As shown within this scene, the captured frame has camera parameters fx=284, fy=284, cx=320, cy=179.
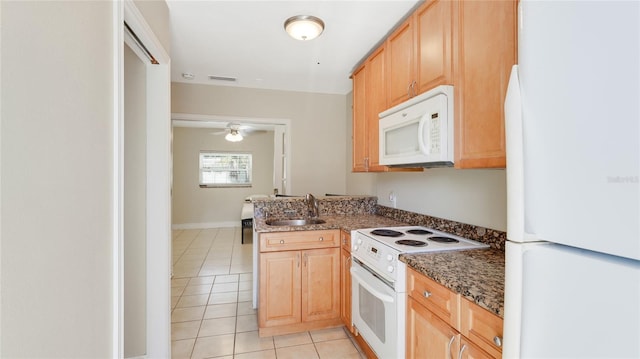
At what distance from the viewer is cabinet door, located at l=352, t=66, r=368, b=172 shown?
8.53 feet

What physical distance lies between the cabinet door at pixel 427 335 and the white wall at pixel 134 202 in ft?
5.55

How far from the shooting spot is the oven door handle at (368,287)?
5.24 ft

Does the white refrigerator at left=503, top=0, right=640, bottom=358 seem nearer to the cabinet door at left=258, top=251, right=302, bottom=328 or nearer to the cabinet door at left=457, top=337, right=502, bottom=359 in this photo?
the cabinet door at left=457, top=337, right=502, bottom=359

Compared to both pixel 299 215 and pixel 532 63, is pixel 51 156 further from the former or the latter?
pixel 299 215

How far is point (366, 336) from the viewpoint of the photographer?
1.93 m

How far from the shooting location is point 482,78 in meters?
1.35

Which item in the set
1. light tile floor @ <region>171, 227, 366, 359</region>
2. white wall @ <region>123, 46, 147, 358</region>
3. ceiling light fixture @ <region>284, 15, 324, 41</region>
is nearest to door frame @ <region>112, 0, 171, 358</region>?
white wall @ <region>123, 46, 147, 358</region>

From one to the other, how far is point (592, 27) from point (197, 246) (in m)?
5.59

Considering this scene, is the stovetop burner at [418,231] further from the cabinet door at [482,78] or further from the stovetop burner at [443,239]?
the cabinet door at [482,78]

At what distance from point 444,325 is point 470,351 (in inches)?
5.8

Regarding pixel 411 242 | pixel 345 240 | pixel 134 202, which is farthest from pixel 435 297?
pixel 134 202

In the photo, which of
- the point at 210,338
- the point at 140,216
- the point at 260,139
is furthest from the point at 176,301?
the point at 260,139

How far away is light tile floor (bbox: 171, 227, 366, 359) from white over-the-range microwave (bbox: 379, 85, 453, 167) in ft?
4.87

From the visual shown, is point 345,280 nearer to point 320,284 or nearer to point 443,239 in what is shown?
point 320,284
